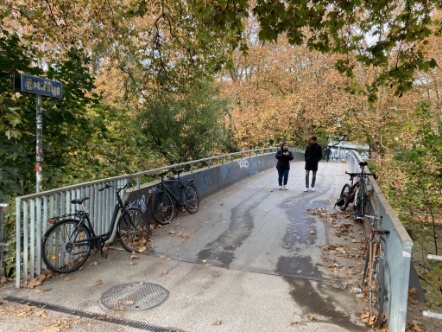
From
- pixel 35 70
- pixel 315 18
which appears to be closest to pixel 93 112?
pixel 35 70

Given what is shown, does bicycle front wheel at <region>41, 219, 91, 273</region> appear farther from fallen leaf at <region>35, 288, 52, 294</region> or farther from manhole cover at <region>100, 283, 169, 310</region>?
manhole cover at <region>100, 283, 169, 310</region>

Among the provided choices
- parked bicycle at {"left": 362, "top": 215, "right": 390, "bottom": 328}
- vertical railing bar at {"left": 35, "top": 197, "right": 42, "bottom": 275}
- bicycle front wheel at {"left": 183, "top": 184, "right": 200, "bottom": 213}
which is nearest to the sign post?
vertical railing bar at {"left": 35, "top": 197, "right": 42, "bottom": 275}

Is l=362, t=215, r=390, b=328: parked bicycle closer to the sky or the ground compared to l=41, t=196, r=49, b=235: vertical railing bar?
closer to the ground

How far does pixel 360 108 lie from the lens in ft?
80.1

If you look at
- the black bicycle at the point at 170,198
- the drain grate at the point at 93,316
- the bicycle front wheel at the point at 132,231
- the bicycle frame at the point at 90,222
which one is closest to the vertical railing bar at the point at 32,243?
the drain grate at the point at 93,316

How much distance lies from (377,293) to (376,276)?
0.69 feet

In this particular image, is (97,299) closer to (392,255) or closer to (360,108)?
(392,255)

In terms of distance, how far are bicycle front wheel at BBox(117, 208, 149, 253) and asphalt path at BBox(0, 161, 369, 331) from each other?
20 centimetres

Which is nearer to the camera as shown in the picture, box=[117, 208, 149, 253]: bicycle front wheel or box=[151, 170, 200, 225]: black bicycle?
box=[117, 208, 149, 253]: bicycle front wheel

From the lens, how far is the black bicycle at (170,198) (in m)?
7.73

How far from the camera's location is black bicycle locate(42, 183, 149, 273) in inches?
192

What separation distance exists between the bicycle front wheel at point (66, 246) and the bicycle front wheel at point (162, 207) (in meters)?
2.31

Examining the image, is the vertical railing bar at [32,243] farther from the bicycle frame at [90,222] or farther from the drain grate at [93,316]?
the bicycle frame at [90,222]

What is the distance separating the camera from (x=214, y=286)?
15.9ft
